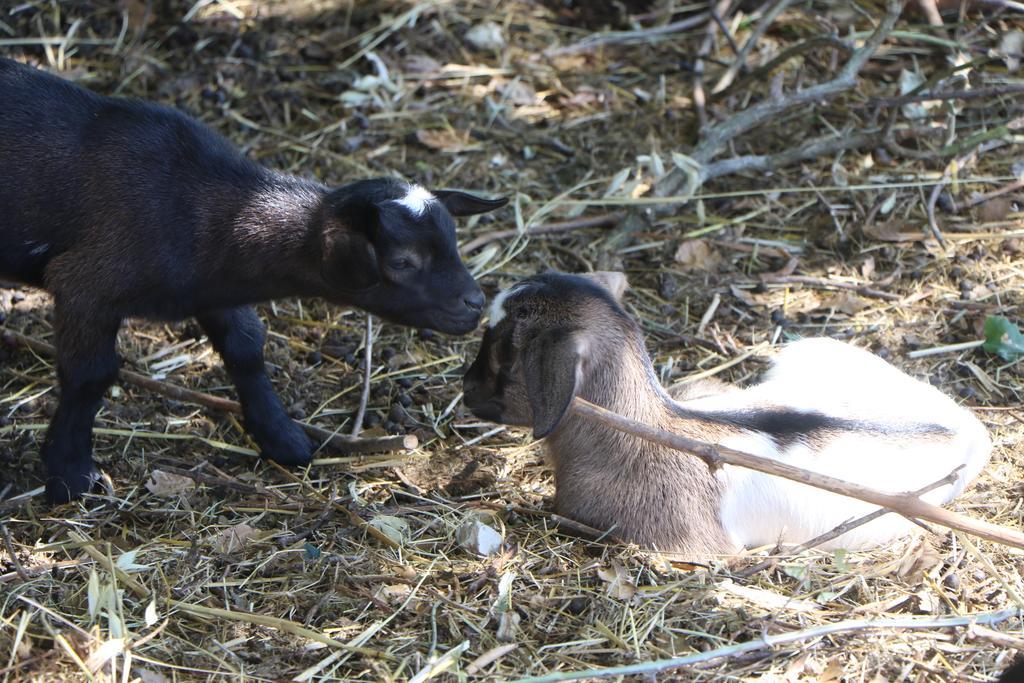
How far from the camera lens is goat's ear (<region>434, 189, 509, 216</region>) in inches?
193

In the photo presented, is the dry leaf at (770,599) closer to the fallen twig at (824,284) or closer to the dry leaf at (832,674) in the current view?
the dry leaf at (832,674)

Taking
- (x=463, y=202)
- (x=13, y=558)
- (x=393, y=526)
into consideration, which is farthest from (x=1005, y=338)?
(x=13, y=558)

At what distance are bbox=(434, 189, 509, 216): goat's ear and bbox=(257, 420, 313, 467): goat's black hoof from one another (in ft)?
3.69

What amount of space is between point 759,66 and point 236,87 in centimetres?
314

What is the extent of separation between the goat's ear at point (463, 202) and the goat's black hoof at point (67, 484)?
1773mm

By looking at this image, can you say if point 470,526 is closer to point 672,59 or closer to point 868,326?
point 868,326

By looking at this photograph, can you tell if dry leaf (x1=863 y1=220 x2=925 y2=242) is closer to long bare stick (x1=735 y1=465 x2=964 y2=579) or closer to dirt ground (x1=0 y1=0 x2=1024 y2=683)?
dirt ground (x1=0 y1=0 x2=1024 y2=683)

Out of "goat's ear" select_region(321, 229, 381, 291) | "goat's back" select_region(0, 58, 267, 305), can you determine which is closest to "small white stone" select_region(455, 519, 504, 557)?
"goat's ear" select_region(321, 229, 381, 291)

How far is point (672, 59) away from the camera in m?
7.64

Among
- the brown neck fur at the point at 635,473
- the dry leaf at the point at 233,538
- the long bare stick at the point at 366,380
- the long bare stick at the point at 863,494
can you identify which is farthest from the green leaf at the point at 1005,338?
the dry leaf at the point at 233,538

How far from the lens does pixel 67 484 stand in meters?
4.62

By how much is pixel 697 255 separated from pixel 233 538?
9.58 ft

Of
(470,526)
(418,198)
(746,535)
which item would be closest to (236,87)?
(418,198)

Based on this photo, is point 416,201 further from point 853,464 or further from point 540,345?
point 853,464
